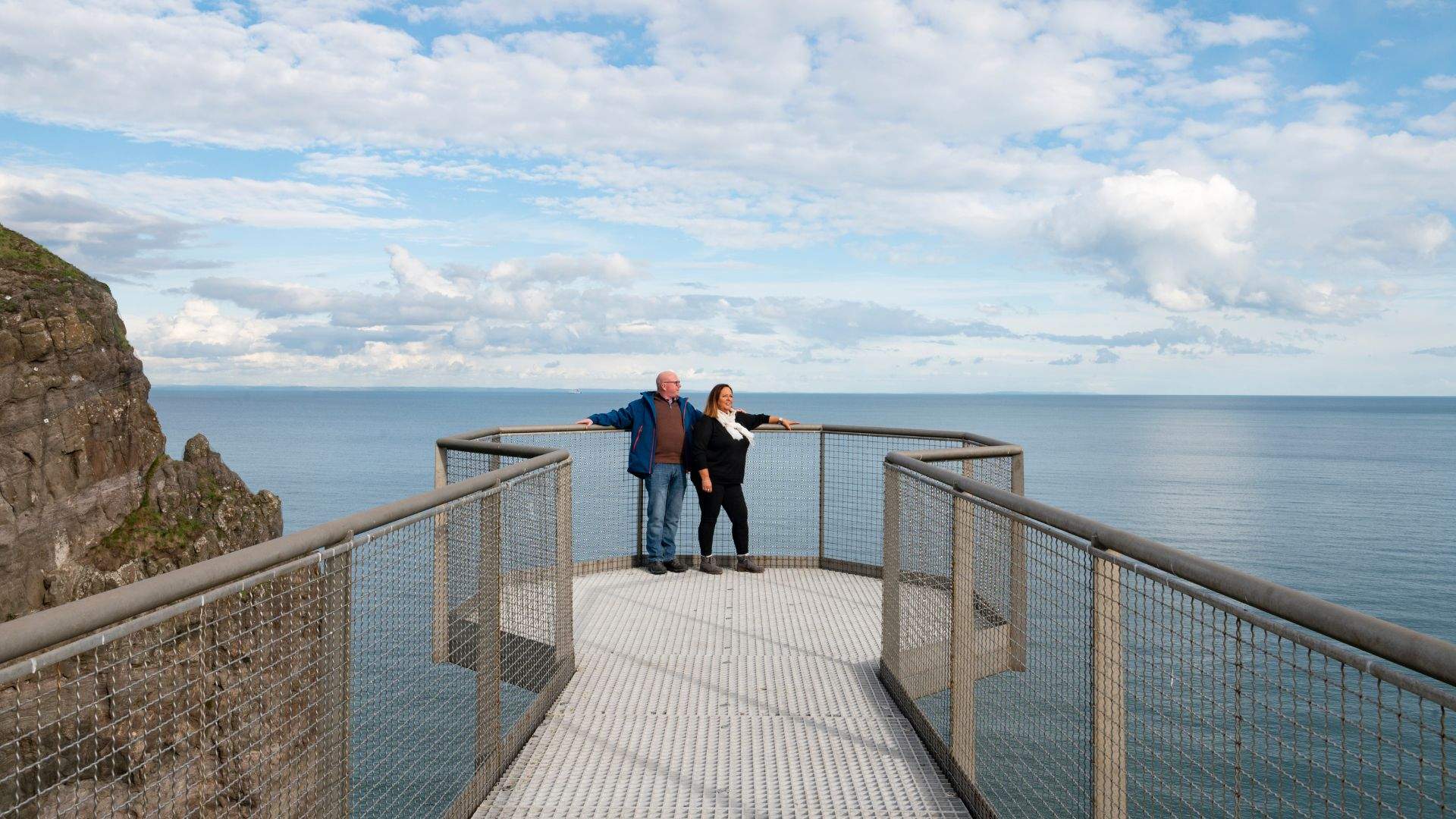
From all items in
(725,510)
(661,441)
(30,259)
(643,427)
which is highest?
(30,259)

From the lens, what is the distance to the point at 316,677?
9.81 feet

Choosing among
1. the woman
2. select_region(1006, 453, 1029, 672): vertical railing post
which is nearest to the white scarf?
the woman

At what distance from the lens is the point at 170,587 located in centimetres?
210

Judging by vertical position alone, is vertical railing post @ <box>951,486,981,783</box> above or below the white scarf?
below

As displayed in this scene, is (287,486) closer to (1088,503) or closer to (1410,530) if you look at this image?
(1088,503)

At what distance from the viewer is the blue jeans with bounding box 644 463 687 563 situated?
8.63 meters

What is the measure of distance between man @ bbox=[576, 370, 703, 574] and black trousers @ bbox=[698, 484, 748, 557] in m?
0.26

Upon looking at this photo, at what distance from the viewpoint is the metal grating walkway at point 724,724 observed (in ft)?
13.8

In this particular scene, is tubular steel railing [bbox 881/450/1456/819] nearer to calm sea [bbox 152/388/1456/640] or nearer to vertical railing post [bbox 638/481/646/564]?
vertical railing post [bbox 638/481/646/564]

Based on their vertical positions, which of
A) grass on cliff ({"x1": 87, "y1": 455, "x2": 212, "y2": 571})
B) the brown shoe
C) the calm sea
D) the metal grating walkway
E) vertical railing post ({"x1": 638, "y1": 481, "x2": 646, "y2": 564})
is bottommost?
the calm sea

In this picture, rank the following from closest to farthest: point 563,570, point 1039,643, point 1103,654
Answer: point 1103,654, point 1039,643, point 563,570

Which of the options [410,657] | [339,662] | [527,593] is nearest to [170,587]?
[339,662]

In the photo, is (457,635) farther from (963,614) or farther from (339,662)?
(963,614)

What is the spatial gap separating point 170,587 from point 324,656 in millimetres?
923
